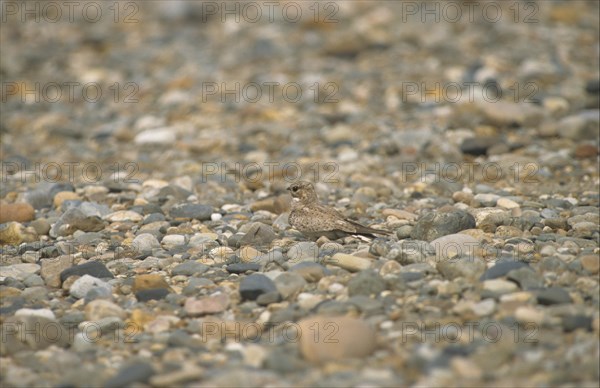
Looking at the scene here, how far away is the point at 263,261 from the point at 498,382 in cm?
284

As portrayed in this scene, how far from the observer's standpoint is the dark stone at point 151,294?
21.9 ft

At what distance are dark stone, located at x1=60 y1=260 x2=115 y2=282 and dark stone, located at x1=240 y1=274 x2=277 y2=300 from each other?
4.57 feet

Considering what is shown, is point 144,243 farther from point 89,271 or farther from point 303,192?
point 303,192

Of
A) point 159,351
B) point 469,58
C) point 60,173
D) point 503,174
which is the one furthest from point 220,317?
point 469,58

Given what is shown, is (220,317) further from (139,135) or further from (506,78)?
(506,78)

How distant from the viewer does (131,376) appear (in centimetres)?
524

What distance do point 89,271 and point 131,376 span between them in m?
2.12

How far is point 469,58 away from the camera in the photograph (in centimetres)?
1619

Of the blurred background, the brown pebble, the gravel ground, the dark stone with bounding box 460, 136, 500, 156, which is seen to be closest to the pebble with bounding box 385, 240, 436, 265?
the gravel ground

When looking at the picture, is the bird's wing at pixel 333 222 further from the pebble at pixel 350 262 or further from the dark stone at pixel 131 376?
the dark stone at pixel 131 376

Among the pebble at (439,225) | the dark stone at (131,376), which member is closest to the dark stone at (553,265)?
the pebble at (439,225)

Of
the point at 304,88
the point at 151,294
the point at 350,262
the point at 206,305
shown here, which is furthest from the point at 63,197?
the point at 304,88

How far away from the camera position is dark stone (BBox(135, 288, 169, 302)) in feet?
21.9

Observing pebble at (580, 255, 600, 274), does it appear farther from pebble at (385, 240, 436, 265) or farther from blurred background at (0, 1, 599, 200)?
blurred background at (0, 1, 599, 200)
